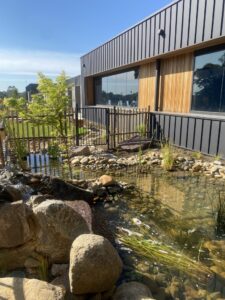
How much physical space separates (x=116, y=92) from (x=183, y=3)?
20.6 ft

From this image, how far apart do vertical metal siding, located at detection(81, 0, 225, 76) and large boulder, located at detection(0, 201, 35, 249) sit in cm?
545

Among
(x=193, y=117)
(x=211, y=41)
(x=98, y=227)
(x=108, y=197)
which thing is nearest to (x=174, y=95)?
(x=193, y=117)

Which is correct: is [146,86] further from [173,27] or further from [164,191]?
[164,191]

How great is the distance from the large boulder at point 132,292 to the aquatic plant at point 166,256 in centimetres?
49

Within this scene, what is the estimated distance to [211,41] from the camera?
584 centimetres

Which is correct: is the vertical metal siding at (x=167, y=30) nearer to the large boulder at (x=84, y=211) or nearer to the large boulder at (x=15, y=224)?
the large boulder at (x=84, y=211)

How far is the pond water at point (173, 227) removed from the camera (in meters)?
2.39

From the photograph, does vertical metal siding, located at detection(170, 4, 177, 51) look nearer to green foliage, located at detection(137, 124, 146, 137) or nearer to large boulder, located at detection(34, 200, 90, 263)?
green foliage, located at detection(137, 124, 146, 137)

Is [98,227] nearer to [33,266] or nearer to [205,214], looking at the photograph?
[33,266]

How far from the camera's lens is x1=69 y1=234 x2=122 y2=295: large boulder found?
6.50ft

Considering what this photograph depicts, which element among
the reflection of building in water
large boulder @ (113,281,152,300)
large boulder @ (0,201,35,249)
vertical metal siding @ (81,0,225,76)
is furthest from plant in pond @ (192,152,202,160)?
large boulder @ (0,201,35,249)

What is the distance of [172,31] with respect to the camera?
700cm

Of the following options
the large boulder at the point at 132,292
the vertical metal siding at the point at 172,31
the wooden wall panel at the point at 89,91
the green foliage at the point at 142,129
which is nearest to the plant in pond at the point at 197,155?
the green foliage at the point at 142,129

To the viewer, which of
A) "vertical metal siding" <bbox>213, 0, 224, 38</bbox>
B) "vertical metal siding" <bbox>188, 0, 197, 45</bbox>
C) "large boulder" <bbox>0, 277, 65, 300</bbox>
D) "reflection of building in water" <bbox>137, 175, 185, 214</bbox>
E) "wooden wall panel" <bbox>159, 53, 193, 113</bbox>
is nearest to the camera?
"large boulder" <bbox>0, 277, 65, 300</bbox>
